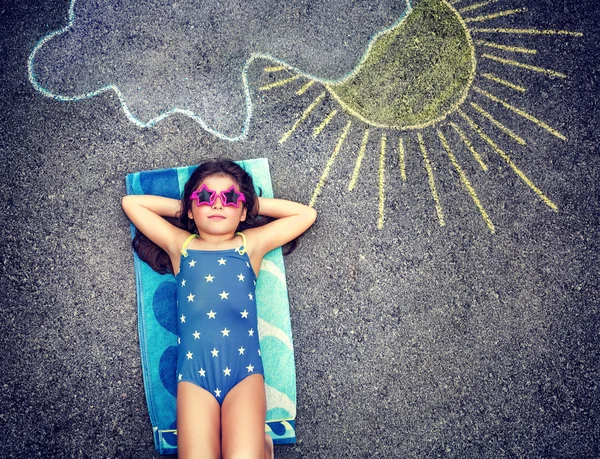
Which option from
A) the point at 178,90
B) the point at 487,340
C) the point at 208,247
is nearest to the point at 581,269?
the point at 487,340

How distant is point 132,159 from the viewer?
2992 mm

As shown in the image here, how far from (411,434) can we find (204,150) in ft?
7.71

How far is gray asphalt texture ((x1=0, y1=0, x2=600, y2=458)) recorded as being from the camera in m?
2.78

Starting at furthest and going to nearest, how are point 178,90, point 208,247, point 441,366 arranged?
point 178,90 < point 441,366 < point 208,247

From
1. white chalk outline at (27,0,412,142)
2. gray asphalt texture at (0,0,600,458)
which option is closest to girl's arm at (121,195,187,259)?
gray asphalt texture at (0,0,600,458)

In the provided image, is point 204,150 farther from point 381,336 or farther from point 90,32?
point 381,336

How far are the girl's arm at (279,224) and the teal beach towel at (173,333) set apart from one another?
17 centimetres

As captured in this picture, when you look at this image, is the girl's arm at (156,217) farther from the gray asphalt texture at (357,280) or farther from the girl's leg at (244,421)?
the girl's leg at (244,421)

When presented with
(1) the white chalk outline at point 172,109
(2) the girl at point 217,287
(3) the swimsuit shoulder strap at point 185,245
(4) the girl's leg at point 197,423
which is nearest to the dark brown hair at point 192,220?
(2) the girl at point 217,287

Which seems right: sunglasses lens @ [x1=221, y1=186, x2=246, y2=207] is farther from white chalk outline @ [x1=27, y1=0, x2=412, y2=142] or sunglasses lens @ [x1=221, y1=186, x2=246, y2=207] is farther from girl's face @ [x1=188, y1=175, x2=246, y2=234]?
white chalk outline @ [x1=27, y1=0, x2=412, y2=142]

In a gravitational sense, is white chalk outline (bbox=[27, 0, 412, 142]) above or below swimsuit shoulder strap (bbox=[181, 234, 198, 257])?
above

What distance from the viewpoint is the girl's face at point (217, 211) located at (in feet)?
8.30

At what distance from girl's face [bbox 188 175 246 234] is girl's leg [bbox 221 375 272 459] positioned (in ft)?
2.93

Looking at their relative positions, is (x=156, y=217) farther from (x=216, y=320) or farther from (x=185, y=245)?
(x=216, y=320)
